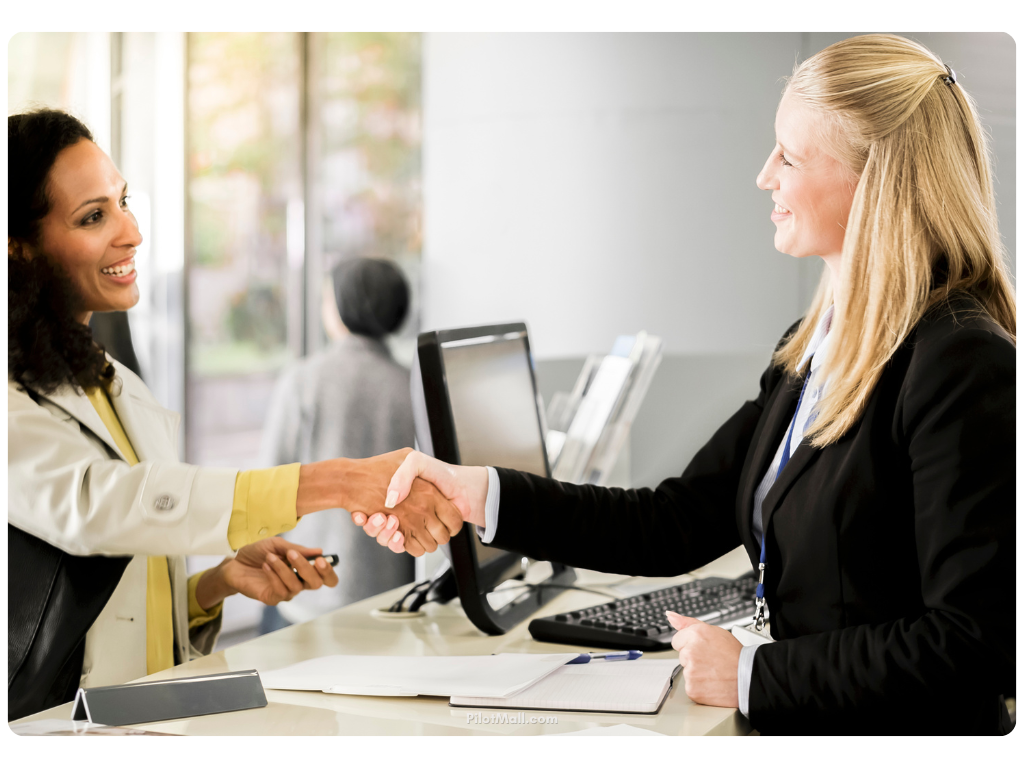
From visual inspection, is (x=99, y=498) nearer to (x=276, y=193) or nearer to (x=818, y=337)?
(x=818, y=337)

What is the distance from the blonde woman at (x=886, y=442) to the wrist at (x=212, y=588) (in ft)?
2.70

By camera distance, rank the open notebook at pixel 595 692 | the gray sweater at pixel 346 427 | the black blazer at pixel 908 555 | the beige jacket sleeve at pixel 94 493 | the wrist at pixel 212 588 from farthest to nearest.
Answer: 1. the gray sweater at pixel 346 427
2. the wrist at pixel 212 588
3. the beige jacket sleeve at pixel 94 493
4. the open notebook at pixel 595 692
5. the black blazer at pixel 908 555

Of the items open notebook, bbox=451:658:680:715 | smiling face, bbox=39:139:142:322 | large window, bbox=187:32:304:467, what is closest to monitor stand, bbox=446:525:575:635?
open notebook, bbox=451:658:680:715

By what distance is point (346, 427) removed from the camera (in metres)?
2.82

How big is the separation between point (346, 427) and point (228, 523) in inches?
60.0

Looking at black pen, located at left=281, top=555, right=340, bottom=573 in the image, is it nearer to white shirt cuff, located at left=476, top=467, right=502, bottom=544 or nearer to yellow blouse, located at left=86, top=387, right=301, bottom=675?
yellow blouse, located at left=86, top=387, right=301, bottom=675

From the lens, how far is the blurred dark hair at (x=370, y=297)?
2.82 m

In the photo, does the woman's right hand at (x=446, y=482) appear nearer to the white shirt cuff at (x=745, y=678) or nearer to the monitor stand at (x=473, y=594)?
the monitor stand at (x=473, y=594)

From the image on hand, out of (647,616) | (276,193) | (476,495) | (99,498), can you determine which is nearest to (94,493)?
(99,498)

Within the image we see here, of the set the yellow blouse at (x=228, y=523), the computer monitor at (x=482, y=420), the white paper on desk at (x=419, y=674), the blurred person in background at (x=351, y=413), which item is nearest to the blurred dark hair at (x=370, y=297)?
the blurred person in background at (x=351, y=413)

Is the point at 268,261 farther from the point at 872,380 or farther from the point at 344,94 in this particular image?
the point at 872,380

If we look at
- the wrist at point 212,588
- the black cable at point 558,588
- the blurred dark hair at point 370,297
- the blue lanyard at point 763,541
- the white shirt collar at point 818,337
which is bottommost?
the black cable at point 558,588

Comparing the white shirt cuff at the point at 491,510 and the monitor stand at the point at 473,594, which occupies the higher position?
the white shirt cuff at the point at 491,510

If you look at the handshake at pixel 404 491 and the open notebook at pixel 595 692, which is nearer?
the open notebook at pixel 595 692
